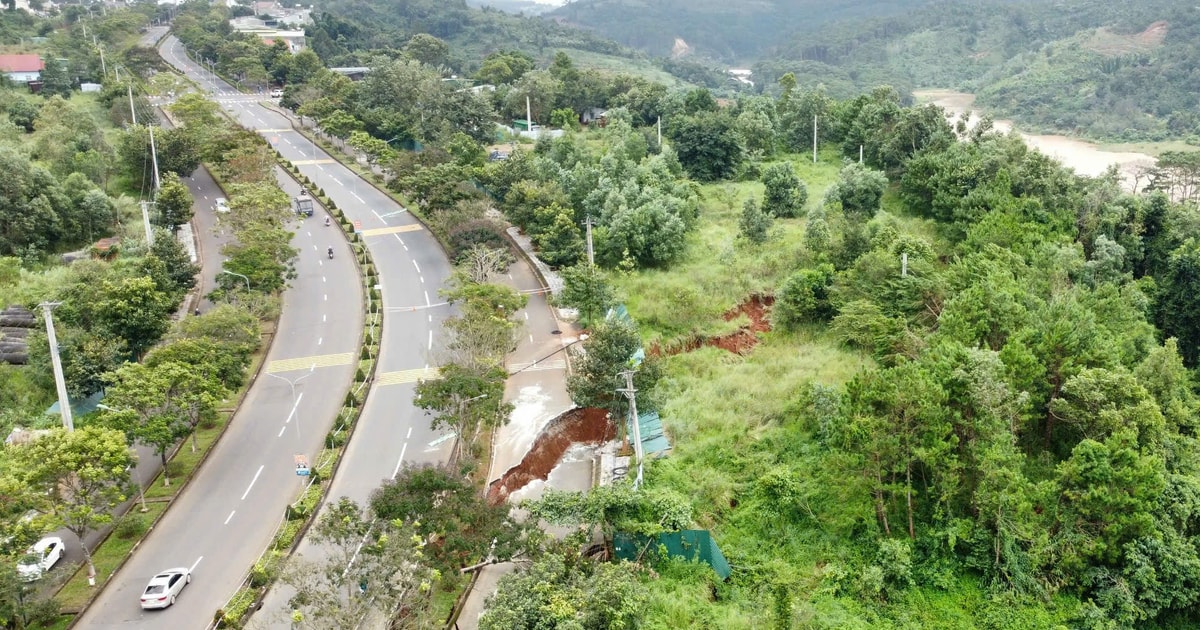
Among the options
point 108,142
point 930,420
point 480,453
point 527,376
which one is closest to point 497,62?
point 108,142

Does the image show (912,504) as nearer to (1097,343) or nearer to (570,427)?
(1097,343)

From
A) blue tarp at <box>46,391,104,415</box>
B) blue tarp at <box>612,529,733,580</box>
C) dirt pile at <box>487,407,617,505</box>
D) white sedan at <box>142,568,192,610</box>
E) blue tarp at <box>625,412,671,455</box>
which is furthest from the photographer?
blue tarp at <box>46,391,104,415</box>

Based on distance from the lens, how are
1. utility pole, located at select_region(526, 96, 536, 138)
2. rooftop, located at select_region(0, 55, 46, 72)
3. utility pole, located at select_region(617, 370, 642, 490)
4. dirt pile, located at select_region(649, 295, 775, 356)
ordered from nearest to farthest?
utility pole, located at select_region(617, 370, 642, 490)
dirt pile, located at select_region(649, 295, 775, 356)
utility pole, located at select_region(526, 96, 536, 138)
rooftop, located at select_region(0, 55, 46, 72)

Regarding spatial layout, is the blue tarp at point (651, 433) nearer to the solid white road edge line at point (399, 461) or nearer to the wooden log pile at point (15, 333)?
the solid white road edge line at point (399, 461)

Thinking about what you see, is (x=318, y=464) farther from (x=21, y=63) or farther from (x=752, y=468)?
(x=21, y=63)

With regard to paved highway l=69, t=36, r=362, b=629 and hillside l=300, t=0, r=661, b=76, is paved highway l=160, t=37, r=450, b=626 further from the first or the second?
hillside l=300, t=0, r=661, b=76

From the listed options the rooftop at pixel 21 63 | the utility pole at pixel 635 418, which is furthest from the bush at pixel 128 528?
the rooftop at pixel 21 63

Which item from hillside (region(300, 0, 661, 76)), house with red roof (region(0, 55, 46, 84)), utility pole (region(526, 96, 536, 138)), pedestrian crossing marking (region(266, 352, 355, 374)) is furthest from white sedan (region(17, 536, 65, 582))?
hillside (region(300, 0, 661, 76))
